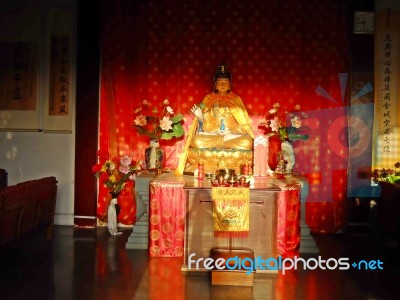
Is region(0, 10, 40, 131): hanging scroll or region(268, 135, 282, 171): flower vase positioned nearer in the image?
region(268, 135, 282, 171): flower vase

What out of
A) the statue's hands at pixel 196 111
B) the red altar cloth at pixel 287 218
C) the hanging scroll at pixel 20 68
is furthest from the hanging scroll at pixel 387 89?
the hanging scroll at pixel 20 68

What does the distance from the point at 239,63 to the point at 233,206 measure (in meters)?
2.58

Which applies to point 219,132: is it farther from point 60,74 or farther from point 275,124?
point 60,74

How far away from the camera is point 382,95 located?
5844mm

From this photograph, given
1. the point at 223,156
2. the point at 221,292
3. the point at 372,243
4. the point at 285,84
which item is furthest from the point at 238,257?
the point at 285,84

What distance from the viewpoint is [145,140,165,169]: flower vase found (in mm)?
5535

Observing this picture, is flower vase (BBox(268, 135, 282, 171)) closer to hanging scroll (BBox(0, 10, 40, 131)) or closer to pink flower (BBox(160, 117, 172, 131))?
pink flower (BBox(160, 117, 172, 131))

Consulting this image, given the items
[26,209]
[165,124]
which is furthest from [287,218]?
[26,209]

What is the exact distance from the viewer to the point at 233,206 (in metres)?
4.02

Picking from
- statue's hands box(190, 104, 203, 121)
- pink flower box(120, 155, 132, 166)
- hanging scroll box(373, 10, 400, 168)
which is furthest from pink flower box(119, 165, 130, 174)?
hanging scroll box(373, 10, 400, 168)

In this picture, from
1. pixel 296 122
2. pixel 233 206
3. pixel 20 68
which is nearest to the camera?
pixel 233 206

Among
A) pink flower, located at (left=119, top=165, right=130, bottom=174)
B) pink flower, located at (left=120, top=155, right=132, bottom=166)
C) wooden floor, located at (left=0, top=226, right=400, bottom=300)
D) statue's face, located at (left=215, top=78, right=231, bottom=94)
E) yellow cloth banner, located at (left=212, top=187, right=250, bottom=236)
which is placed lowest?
wooden floor, located at (left=0, top=226, right=400, bottom=300)

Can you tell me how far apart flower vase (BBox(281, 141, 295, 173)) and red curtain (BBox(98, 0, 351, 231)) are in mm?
470

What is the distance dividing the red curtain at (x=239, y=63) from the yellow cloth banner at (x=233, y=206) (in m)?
2.10
